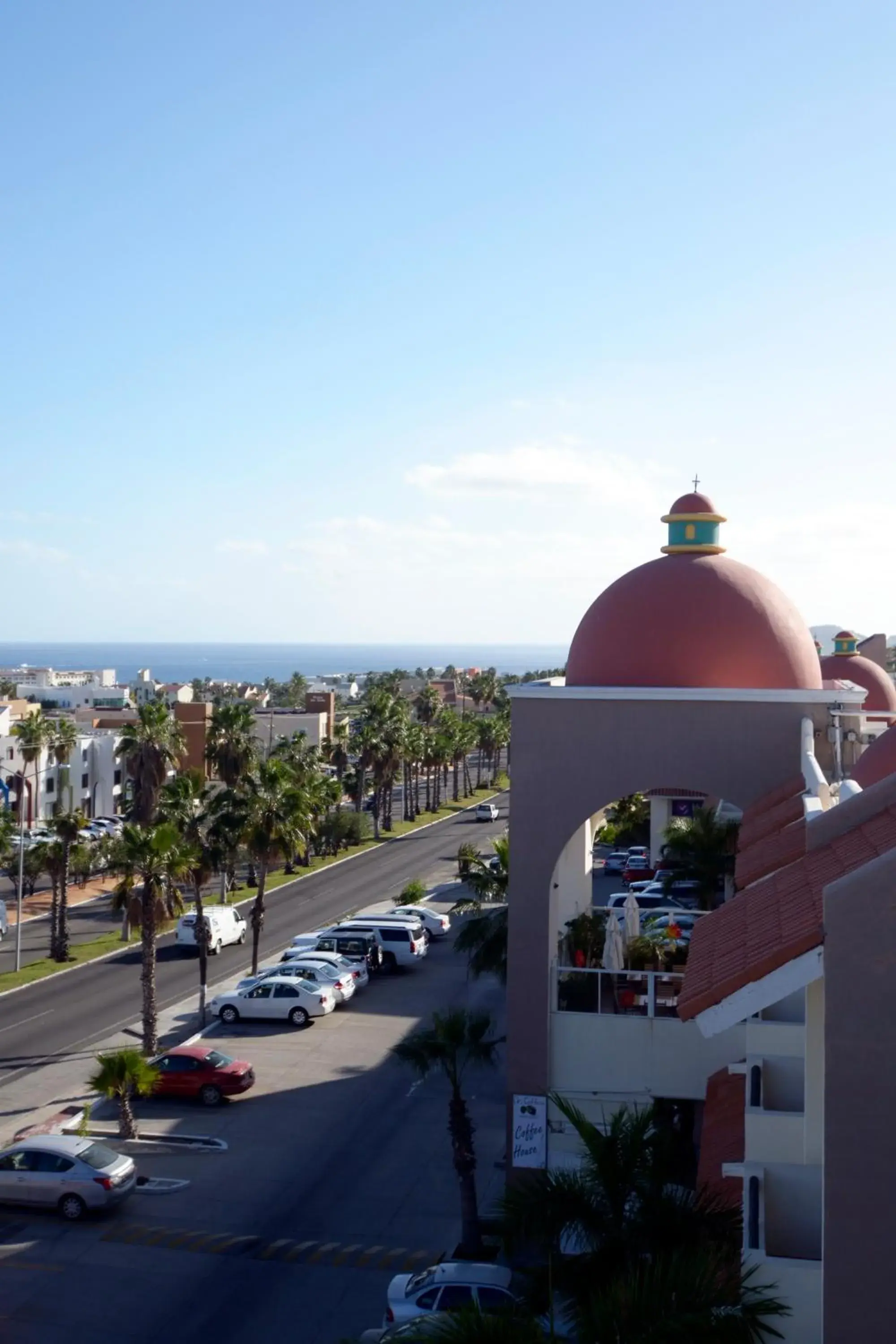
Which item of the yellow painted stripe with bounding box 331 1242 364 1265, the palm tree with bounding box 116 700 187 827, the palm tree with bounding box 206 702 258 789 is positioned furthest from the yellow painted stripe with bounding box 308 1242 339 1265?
the palm tree with bounding box 206 702 258 789

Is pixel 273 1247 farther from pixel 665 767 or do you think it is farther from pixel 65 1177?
pixel 665 767

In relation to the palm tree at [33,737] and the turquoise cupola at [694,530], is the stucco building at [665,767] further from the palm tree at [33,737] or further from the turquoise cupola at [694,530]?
the palm tree at [33,737]

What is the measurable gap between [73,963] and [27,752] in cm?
2225

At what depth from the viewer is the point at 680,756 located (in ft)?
61.3

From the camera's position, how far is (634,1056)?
18000 millimetres

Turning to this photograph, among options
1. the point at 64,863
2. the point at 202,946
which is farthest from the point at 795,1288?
the point at 64,863

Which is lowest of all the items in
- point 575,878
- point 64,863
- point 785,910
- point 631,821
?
point 631,821

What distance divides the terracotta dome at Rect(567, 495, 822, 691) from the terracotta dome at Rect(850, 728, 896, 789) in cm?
446

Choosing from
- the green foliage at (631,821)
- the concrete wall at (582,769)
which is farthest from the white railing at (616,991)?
the green foliage at (631,821)

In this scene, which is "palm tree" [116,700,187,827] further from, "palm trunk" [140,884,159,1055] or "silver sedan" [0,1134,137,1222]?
"silver sedan" [0,1134,137,1222]

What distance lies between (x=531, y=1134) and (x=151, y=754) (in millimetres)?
28858

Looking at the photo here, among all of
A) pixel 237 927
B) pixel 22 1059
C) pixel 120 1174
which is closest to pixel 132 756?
pixel 237 927

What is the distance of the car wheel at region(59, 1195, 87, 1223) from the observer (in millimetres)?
19234

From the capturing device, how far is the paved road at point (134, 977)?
29.3m
